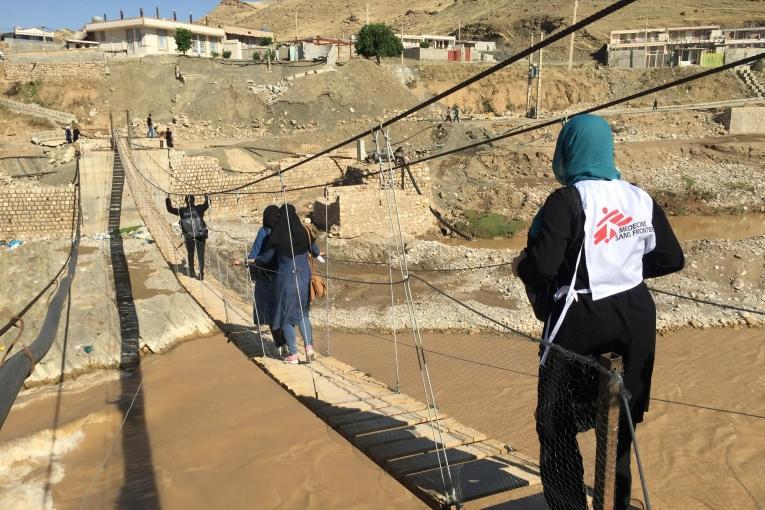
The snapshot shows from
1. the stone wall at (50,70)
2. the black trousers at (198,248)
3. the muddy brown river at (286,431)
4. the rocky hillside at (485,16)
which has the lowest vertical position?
the muddy brown river at (286,431)

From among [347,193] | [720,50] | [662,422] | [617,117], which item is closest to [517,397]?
[662,422]

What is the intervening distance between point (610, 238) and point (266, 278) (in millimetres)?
3028

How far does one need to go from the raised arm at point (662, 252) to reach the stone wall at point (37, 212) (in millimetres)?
11537

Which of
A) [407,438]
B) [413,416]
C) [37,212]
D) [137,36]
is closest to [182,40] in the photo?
[137,36]

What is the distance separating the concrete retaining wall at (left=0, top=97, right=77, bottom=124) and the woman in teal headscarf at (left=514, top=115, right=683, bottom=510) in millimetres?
20754

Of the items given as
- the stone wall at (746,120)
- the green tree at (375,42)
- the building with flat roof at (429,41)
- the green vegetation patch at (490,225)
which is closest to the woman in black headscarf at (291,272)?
the green vegetation patch at (490,225)

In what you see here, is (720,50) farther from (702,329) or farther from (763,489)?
(763,489)

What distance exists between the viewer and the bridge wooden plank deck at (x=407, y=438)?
2.24m

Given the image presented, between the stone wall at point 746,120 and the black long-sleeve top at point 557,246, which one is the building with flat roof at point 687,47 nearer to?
the stone wall at point 746,120

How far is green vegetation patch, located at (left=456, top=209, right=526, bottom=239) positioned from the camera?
1225 centimetres

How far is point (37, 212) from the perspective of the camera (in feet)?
36.8

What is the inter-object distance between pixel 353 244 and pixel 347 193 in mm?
983

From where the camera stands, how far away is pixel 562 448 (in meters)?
1.57

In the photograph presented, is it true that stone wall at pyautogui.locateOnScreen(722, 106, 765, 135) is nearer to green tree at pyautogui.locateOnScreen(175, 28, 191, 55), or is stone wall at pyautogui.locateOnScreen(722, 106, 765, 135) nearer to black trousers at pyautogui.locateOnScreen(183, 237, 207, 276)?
black trousers at pyautogui.locateOnScreen(183, 237, 207, 276)
